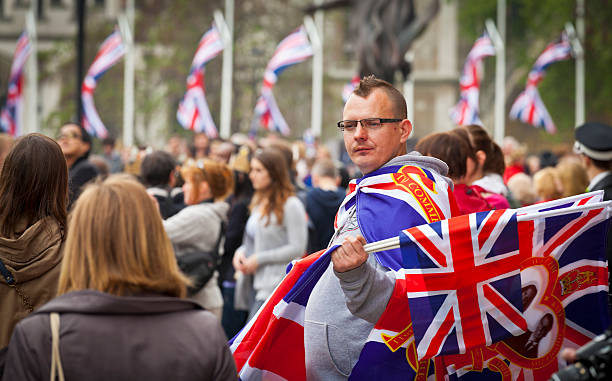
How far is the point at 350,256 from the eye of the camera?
11.0ft

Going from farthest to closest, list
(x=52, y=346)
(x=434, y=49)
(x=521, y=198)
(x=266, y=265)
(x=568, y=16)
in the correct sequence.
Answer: (x=434, y=49), (x=568, y=16), (x=521, y=198), (x=266, y=265), (x=52, y=346)

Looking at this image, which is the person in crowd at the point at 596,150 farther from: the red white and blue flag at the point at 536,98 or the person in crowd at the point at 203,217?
the red white and blue flag at the point at 536,98

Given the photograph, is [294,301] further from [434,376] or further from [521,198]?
[521,198]

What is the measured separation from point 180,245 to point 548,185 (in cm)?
374

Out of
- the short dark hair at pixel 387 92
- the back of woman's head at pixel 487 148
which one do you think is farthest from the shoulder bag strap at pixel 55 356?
the back of woman's head at pixel 487 148

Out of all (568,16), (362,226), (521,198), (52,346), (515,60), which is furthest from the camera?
(515,60)

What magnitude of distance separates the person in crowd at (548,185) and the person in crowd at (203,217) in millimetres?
3103

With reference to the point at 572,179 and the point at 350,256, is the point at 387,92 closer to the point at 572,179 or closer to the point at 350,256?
the point at 350,256

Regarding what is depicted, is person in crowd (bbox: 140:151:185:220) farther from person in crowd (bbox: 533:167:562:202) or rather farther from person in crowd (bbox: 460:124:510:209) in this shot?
person in crowd (bbox: 533:167:562:202)

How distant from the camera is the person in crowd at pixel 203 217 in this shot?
6.64 m

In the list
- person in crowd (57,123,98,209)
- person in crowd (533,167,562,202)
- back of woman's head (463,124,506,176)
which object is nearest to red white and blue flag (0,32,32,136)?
person in crowd (57,123,98,209)

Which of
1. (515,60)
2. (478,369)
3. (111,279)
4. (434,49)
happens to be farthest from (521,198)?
(434,49)

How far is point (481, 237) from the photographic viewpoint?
11.8 ft

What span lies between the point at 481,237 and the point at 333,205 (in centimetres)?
461
